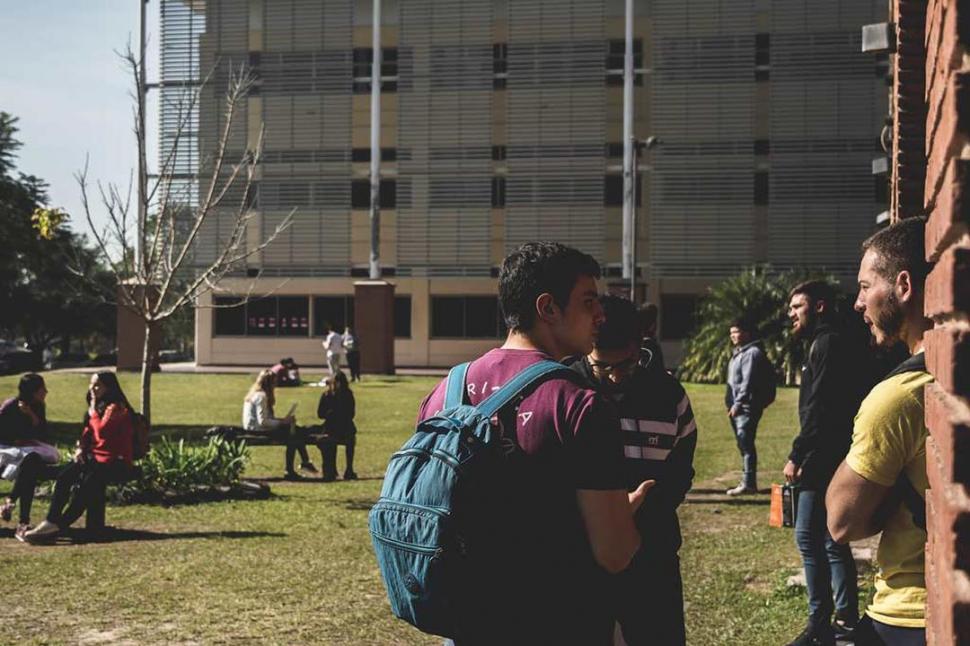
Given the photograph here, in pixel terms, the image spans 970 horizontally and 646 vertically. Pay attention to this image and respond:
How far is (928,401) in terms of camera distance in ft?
6.47

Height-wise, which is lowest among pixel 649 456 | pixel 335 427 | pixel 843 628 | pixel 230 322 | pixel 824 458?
pixel 230 322

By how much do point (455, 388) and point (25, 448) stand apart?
9232 millimetres

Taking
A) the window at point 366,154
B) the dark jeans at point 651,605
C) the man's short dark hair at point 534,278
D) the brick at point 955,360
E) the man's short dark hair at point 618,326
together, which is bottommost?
the dark jeans at point 651,605

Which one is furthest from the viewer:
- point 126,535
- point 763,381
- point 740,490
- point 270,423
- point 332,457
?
point 270,423

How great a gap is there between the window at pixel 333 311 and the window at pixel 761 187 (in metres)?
16.6

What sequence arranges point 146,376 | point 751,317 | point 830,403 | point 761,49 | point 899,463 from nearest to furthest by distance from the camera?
point 899,463, point 830,403, point 146,376, point 751,317, point 761,49

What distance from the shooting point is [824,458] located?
6289mm

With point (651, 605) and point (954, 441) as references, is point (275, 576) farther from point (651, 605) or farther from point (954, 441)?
point (954, 441)

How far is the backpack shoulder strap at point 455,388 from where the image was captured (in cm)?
314

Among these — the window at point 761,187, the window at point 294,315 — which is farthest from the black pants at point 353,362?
the window at point 761,187

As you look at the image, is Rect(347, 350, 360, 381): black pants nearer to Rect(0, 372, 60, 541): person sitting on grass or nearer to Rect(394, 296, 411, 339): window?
Rect(394, 296, 411, 339): window

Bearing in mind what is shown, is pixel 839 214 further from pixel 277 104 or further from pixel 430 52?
pixel 277 104

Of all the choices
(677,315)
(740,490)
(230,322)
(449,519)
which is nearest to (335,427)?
(740,490)

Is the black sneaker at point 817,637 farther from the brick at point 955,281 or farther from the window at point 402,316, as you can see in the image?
the window at point 402,316
